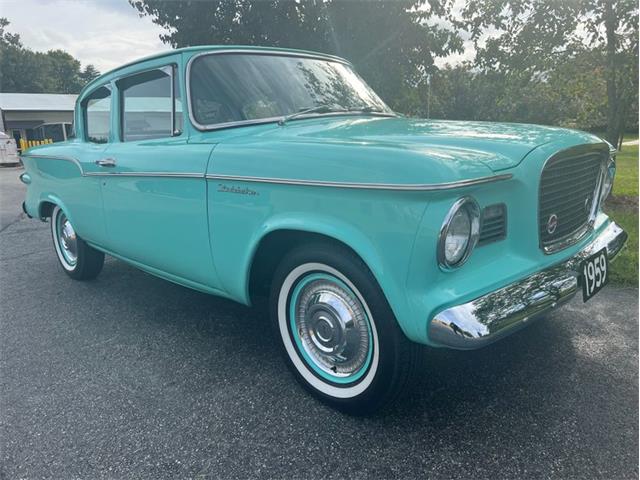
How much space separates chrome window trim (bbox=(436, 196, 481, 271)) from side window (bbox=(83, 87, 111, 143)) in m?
2.85

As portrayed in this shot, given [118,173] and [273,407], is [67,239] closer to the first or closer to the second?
[118,173]

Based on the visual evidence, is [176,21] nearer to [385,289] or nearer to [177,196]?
[177,196]

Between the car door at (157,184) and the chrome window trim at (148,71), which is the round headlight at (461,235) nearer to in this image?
the car door at (157,184)

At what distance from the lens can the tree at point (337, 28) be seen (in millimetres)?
10484

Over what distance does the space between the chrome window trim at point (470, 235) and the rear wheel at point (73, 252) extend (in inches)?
133

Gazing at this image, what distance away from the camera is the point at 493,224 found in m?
2.00

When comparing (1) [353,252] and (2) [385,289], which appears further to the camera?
(1) [353,252]

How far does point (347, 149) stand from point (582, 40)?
5.82 metres

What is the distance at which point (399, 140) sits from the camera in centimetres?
218

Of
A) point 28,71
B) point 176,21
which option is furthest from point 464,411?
point 28,71

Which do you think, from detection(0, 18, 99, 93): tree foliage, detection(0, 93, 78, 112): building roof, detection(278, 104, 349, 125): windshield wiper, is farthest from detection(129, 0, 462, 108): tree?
detection(0, 18, 99, 93): tree foliage

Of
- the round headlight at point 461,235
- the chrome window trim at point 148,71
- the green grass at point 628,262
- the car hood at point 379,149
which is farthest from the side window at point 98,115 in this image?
the green grass at point 628,262

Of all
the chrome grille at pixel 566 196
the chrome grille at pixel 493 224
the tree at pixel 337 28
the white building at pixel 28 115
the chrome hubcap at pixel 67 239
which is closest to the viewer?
the chrome grille at pixel 493 224

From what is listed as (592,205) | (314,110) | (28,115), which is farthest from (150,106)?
(28,115)
